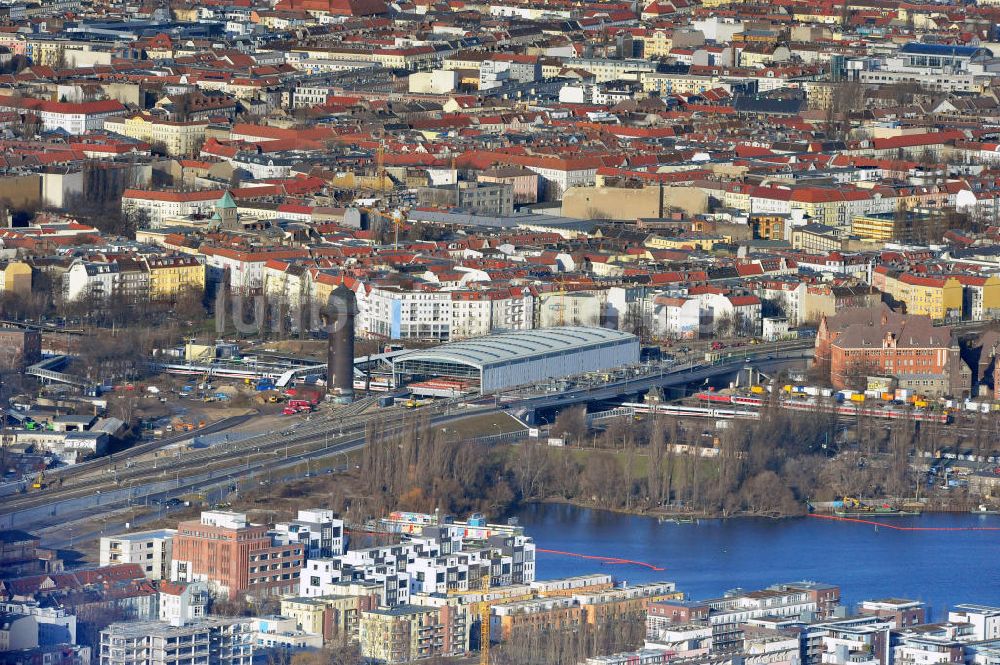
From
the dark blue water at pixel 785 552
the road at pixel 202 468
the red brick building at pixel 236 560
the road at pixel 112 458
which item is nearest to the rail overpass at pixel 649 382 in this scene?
the road at pixel 202 468

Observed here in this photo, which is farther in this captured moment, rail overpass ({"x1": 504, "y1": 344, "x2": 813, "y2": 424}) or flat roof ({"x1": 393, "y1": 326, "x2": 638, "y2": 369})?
flat roof ({"x1": 393, "y1": 326, "x2": 638, "y2": 369})

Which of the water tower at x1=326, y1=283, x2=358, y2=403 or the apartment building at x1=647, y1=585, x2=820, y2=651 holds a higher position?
the apartment building at x1=647, y1=585, x2=820, y2=651

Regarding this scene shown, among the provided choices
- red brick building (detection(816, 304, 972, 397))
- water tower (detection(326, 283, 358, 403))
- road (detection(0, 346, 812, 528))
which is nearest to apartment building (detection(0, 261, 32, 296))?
water tower (detection(326, 283, 358, 403))

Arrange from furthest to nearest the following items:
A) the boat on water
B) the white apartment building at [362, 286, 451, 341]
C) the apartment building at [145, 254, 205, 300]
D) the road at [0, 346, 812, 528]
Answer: the apartment building at [145, 254, 205, 300] → the white apartment building at [362, 286, 451, 341] → the boat on water → the road at [0, 346, 812, 528]

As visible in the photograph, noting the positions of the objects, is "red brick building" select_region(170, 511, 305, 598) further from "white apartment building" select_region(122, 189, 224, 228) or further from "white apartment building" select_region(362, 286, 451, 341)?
"white apartment building" select_region(122, 189, 224, 228)

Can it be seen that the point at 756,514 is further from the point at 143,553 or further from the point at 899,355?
the point at 143,553
